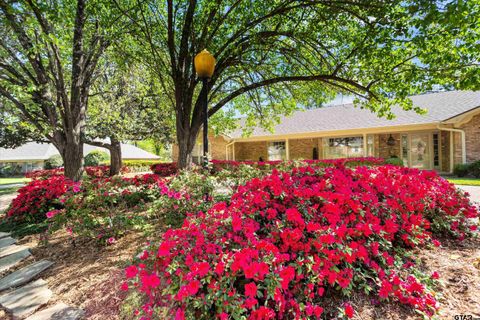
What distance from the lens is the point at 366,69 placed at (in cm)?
564

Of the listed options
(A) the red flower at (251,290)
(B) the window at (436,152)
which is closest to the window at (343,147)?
(B) the window at (436,152)

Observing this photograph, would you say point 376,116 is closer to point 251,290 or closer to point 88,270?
point 251,290

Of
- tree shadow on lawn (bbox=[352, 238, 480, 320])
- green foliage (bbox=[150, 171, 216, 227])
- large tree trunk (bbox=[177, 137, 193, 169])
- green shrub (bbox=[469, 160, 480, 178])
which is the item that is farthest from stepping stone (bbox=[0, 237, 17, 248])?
green shrub (bbox=[469, 160, 480, 178])

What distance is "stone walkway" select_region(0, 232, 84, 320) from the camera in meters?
2.28

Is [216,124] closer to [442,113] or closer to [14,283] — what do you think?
[14,283]

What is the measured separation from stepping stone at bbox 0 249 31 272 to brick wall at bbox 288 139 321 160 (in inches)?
573

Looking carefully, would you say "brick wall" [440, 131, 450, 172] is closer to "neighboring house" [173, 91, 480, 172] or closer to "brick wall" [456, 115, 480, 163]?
"neighboring house" [173, 91, 480, 172]

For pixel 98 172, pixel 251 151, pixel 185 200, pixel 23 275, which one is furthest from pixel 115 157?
pixel 185 200

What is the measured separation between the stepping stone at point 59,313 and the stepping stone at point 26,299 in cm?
19

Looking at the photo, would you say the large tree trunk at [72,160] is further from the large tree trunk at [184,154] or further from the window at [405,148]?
the window at [405,148]

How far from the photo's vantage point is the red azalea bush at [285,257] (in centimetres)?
173

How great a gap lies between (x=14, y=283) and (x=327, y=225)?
386 centimetres

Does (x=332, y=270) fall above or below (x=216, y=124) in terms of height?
below

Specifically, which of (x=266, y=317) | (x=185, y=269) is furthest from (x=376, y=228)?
(x=185, y=269)
